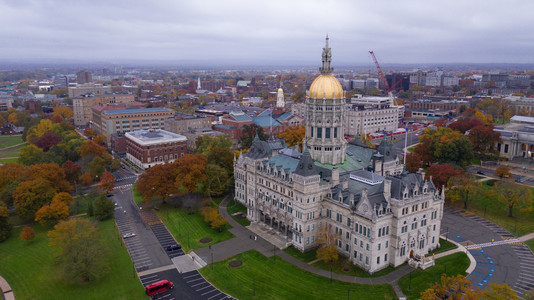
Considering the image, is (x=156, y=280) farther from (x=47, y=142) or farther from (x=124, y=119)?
(x=124, y=119)

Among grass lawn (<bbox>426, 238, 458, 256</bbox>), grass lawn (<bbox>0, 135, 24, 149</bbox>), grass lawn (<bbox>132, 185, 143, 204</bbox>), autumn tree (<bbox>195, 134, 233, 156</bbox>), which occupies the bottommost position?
grass lawn (<bbox>132, 185, 143, 204</bbox>)

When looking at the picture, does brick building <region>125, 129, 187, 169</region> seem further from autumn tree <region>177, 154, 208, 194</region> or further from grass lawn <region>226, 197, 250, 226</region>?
grass lawn <region>226, 197, 250, 226</region>

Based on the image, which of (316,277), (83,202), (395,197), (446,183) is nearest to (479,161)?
(446,183)

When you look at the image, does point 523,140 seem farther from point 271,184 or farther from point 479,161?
point 271,184

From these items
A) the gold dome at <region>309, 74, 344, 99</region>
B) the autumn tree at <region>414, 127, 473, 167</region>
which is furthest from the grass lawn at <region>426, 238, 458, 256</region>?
the autumn tree at <region>414, 127, 473, 167</region>

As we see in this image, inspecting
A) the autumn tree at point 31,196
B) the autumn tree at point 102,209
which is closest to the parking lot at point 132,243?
the autumn tree at point 102,209
